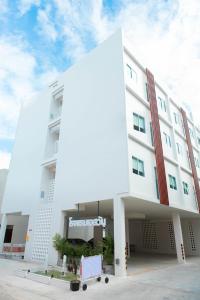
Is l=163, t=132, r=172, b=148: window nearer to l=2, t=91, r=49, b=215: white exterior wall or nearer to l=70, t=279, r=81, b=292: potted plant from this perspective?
l=2, t=91, r=49, b=215: white exterior wall

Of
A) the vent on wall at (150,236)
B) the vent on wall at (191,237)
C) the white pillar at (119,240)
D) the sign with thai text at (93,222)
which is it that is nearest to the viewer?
the sign with thai text at (93,222)

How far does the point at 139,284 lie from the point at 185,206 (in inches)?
420

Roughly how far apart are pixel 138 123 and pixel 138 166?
346 cm

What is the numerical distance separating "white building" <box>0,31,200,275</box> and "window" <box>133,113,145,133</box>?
0.08m

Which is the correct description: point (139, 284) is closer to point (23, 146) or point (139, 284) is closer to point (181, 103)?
point (23, 146)

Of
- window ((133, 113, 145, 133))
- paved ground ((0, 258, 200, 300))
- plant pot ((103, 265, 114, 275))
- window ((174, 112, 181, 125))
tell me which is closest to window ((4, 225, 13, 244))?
paved ground ((0, 258, 200, 300))

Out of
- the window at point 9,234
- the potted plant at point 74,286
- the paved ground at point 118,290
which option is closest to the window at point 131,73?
the paved ground at point 118,290

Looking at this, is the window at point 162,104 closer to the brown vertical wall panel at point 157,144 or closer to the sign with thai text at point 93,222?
the brown vertical wall panel at point 157,144

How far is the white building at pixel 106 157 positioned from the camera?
521 inches

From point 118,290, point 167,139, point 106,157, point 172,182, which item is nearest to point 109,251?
point 118,290

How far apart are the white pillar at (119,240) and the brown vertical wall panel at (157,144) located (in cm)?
405

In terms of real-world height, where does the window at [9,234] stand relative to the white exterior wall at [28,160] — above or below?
below

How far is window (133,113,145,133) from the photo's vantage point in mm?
14736

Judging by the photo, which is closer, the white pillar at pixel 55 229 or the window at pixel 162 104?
the white pillar at pixel 55 229
